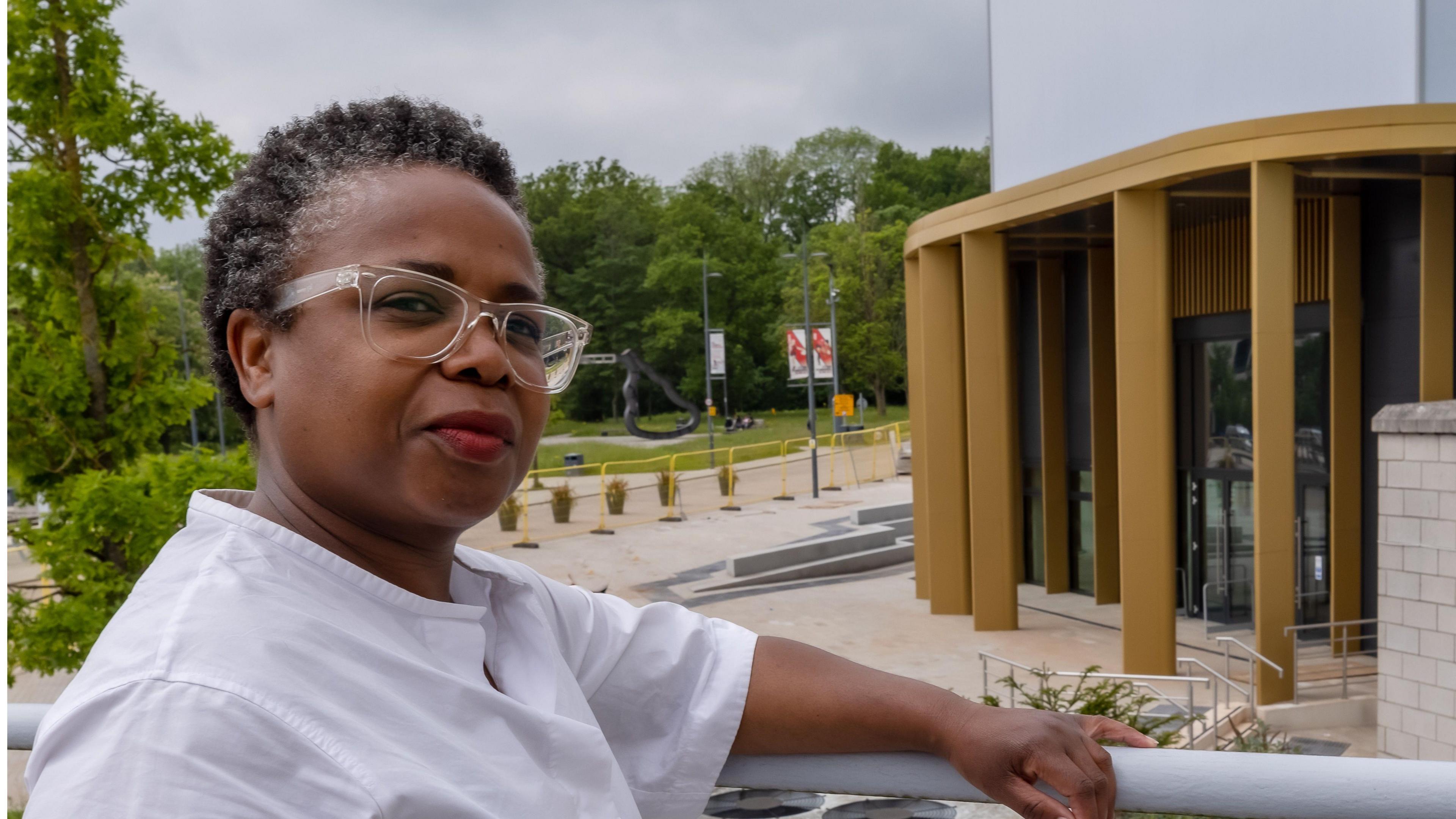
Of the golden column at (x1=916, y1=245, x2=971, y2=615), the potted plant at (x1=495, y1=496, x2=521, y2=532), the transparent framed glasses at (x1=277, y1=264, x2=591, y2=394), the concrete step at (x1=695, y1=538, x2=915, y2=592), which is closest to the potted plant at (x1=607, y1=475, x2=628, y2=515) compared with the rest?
the potted plant at (x1=495, y1=496, x2=521, y2=532)

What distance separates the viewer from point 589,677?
1.60m

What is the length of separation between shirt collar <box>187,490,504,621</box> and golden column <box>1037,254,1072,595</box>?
17.2 meters

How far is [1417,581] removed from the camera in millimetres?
10219

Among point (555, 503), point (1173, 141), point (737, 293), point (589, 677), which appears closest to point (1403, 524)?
point (1173, 141)

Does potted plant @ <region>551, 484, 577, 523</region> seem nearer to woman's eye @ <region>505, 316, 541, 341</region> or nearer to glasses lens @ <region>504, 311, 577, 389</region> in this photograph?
glasses lens @ <region>504, 311, 577, 389</region>

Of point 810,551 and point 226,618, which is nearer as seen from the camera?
point 226,618

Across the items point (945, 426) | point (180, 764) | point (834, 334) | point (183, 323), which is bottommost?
point (945, 426)

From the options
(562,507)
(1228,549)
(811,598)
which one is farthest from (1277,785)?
(562,507)

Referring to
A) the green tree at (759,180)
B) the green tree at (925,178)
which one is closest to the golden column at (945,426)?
the green tree at (925,178)

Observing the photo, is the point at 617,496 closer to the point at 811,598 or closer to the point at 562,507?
the point at 562,507

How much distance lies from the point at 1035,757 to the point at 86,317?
8.95m

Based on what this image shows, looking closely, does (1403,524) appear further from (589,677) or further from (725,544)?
(725,544)

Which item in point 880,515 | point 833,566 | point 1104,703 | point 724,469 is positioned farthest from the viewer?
point 724,469

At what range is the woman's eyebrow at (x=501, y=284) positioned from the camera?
132 cm
